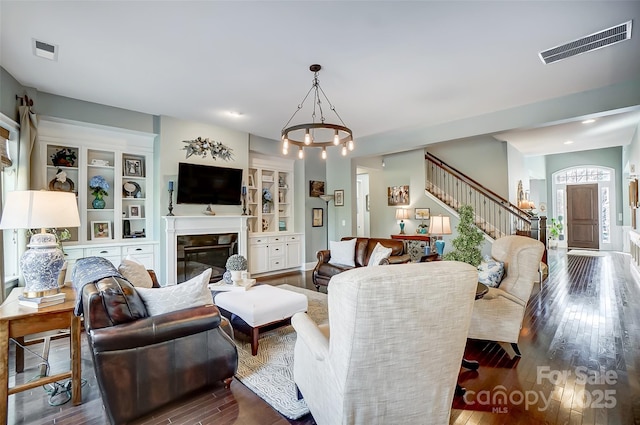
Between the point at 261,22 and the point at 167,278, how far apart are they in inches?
161

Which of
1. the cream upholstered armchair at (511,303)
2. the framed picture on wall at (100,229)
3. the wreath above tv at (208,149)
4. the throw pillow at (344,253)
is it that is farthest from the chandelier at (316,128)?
the framed picture on wall at (100,229)

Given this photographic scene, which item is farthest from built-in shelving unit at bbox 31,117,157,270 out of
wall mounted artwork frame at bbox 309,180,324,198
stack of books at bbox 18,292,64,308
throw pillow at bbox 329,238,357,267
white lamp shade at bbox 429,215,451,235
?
white lamp shade at bbox 429,215,451,235

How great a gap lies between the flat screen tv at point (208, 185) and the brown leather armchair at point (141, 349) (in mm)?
3474

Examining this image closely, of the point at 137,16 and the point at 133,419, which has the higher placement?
the point at 137,16

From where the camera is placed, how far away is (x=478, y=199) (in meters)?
7.38

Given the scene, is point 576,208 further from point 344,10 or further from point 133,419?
point 133,419

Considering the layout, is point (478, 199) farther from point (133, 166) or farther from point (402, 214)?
point (133, 166)

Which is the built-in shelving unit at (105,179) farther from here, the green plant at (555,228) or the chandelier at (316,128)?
the green plant at (555,228)

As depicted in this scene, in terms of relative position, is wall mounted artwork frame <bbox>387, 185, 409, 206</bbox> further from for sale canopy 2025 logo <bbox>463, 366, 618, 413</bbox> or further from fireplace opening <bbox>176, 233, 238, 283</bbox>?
for sale canopy 2025 logo <bbox>463, 366, 618, 413</bbox>

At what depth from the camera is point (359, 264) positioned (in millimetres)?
4969

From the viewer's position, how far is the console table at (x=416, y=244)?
252 inches

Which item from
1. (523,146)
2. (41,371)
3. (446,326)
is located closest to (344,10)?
(446,326)

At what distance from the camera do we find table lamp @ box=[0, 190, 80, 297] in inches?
83.4

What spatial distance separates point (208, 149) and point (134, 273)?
3.34 m
